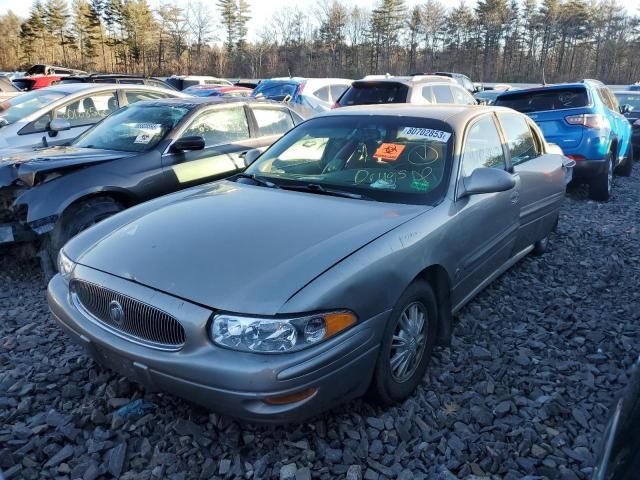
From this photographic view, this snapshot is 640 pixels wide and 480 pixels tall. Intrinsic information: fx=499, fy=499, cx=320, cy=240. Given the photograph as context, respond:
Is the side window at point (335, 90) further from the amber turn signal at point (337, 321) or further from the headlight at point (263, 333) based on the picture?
the headlight at point (263, 333)

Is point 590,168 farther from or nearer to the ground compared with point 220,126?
nearer to the ground

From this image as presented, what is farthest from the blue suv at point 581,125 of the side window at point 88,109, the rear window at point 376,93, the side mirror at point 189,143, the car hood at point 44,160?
the side window at point 88,109

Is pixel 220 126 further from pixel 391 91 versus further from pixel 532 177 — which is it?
pixel 391 91

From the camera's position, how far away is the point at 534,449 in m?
2.46

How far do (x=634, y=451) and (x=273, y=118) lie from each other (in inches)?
221

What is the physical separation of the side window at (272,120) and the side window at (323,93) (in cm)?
627

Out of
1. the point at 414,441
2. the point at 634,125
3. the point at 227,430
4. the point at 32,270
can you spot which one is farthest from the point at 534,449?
the point at 634,125

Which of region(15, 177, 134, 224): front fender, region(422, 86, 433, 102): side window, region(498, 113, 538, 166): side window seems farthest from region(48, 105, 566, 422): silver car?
region(422, 86, 433, 102): side window

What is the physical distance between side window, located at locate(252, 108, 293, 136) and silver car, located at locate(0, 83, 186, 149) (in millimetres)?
2575

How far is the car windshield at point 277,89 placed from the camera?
12.5 m

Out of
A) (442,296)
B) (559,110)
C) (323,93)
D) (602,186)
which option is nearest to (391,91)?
(559,110)

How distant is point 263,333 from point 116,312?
0.79m

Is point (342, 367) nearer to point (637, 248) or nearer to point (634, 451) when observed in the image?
point (634, 451)

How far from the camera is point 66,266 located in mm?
2771
